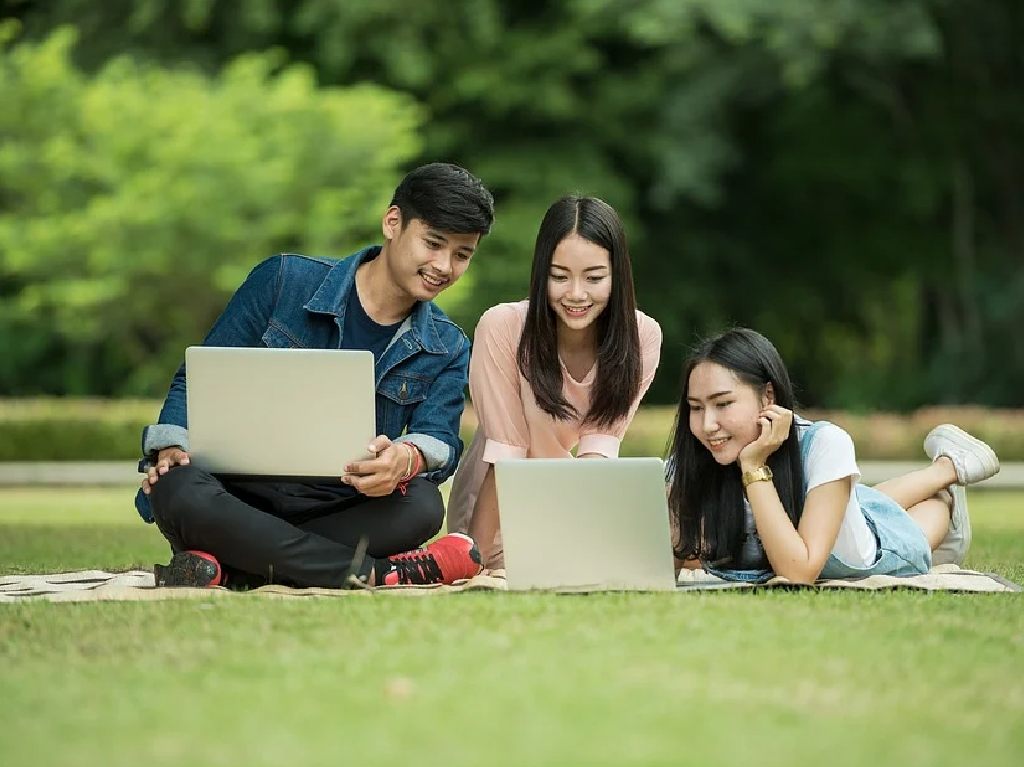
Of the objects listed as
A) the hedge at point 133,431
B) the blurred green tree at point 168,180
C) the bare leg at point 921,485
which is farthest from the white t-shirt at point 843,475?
the blurred green tree at point 168,180

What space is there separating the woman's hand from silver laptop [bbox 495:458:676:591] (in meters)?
0.30

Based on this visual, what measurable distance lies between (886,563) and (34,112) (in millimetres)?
17542

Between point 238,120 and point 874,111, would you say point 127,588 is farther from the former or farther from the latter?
point 874,111

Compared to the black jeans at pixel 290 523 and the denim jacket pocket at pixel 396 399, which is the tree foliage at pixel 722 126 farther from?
the black jeans at pixel 290 523

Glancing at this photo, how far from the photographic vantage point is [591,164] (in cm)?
2277

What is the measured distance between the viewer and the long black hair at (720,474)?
16.9 ft

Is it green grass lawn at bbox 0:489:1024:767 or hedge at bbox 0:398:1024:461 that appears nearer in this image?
green grass lawn at bbox 0:489:1024:767

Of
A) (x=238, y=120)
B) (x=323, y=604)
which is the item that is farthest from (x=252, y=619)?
(x=238, y=120)

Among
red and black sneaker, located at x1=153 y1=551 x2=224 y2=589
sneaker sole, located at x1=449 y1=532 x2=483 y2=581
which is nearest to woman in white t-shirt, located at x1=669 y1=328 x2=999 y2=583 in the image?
sneaker sole, located at x1=449 y1=532 x2=483 y2=581

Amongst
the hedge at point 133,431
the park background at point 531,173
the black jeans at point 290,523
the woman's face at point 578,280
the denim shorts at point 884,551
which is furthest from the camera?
the park background at point 531,173

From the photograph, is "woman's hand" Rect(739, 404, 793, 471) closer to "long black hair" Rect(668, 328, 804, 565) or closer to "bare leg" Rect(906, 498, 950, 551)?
"long black hair" Rect(668, 328, 804, 565)

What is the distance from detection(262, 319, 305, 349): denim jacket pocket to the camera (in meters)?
5.52

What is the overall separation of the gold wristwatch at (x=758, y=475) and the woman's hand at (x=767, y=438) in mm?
13

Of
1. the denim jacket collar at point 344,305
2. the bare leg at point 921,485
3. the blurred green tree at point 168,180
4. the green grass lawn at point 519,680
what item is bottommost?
the green grass lawn at point 519,680
